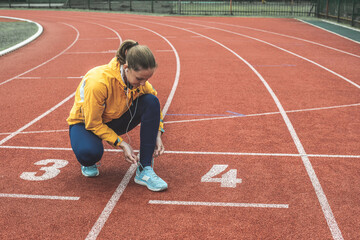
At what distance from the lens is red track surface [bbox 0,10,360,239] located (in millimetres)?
3604

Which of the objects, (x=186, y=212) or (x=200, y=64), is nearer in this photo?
(x=186, y=212)

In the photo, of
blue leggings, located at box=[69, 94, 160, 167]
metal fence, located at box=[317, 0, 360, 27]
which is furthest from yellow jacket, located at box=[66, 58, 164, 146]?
metal fence, located at box=[317, 0, 360, 27]

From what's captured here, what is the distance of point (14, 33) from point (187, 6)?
18239mm

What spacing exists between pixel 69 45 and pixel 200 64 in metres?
5.91

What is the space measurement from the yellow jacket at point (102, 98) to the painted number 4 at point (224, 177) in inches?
41.5

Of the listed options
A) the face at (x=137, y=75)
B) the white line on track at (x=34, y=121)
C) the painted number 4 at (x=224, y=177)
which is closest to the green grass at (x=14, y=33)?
the white line on track at (x=34, y=121)

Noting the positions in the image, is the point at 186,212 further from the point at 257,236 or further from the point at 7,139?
the point at 7,139

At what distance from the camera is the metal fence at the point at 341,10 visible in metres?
18.7

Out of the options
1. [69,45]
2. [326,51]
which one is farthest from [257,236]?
[69,45]

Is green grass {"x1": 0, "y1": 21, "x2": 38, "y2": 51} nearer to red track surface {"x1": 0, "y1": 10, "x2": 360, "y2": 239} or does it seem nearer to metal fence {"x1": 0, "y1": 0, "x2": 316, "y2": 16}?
red track surface {"x1": 0, "y1": 10, "x2": 360, "y2": 239}

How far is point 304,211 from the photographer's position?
149 inches

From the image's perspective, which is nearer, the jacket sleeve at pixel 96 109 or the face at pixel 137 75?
the face at pixel 137 75

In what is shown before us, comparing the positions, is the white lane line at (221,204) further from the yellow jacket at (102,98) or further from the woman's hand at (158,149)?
the yellow jacket at (102,98)

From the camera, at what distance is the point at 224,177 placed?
4.50 meters
